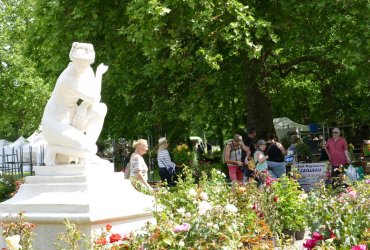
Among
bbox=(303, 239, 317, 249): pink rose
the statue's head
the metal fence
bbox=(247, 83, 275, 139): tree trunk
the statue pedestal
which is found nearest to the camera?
bbox=(303, 239, 317, 249): pink rose

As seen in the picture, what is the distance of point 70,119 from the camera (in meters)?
7.51

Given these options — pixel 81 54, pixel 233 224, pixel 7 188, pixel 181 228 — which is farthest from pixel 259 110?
pixel 181 228

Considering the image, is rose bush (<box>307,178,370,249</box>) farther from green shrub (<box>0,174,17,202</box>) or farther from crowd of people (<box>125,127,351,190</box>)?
green shrub (<box>0,174,17,202</box>)

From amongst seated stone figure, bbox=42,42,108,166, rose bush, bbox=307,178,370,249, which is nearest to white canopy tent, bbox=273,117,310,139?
seated stone figure, bbox=42,42,108,166

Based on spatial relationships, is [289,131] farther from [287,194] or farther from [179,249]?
[179,249]

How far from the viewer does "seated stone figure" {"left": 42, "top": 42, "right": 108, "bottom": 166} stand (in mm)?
7281

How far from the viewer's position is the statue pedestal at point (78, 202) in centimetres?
657

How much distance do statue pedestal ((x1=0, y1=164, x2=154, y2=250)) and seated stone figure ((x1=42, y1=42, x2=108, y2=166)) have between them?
25 centimetres

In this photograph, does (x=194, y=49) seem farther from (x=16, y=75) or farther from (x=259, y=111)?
(x=16, y=75)

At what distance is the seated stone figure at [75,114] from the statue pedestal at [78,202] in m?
0.25

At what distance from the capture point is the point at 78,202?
664 cm

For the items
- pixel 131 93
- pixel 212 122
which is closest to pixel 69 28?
pixel 131 93

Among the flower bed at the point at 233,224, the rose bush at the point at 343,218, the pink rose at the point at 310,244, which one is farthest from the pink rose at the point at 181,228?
the rose bush at the point at 343,218

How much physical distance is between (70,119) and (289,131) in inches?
969
